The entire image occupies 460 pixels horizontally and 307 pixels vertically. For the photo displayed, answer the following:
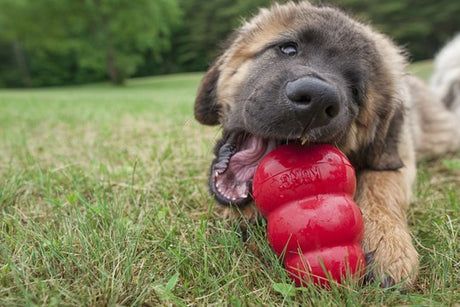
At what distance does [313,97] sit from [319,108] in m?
0.06

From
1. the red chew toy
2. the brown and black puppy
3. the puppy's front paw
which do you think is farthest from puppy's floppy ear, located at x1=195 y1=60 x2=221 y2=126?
the puppy's front paw

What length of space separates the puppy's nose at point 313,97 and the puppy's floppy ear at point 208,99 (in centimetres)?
119

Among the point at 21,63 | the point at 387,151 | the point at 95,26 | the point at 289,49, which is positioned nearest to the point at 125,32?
the point at 95,26

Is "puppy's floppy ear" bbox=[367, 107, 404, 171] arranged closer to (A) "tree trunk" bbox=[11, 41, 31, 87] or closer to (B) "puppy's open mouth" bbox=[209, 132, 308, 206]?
(B) "puppy's open mouth" bbox=[209, 132, 308, 206]

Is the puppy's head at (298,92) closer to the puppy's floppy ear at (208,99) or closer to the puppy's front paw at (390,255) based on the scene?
the puppy's floppy ear at (208,99)

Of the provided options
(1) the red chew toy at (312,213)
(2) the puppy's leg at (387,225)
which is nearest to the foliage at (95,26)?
(2) the puppy's leg at (387,225)

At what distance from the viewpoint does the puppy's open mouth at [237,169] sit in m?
2.06

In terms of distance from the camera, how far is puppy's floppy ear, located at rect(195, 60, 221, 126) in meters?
2.91

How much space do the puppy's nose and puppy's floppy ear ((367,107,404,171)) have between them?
2.85ft

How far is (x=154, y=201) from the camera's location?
237 cm

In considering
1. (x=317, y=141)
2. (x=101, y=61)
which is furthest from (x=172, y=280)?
(x=101, y=61)

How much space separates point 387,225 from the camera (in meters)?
1.95

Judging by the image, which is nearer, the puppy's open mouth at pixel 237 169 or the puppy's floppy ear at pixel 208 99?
the puppy's open mouth at pixel 237 169

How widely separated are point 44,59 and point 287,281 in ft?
147
